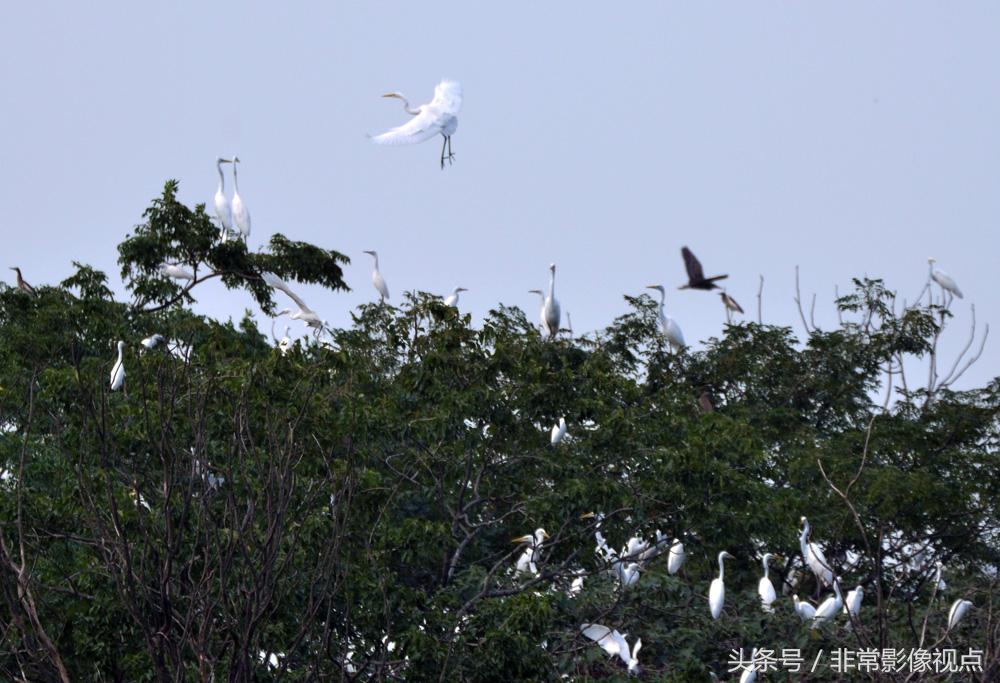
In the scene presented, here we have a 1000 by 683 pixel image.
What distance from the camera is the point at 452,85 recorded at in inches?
385

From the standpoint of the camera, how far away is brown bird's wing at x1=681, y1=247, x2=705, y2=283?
905cm

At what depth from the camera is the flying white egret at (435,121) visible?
905cm

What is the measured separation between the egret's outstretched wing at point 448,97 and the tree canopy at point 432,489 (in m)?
1.33

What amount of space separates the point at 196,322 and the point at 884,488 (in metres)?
5.29

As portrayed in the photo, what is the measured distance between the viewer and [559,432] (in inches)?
389

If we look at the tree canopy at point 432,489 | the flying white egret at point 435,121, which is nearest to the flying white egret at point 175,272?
the tree canopy at point 432,489

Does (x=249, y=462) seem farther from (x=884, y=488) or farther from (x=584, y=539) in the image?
(x=884, y=488)

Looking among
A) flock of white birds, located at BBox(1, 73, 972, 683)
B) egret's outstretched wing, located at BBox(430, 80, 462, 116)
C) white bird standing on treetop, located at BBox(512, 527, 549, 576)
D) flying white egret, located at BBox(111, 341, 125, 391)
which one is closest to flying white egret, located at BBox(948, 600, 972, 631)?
flock of white birds, located at BBox(1, 73, 972, 683)

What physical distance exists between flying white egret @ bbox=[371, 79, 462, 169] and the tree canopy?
1279 mm

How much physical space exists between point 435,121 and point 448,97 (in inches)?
12.6

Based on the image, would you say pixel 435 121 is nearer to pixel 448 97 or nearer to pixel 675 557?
pixel 448 97

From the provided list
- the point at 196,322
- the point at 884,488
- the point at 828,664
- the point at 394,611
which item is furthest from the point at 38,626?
the point at 884,488

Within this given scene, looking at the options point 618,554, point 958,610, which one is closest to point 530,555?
point 618,554

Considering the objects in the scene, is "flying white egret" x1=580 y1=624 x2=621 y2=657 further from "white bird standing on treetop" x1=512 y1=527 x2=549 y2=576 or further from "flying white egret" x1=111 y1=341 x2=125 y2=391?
"flying white egret" x1=111 y1=341 x2=125 y2=391
